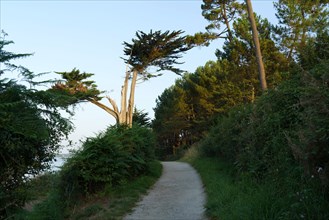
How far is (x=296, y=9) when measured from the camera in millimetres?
25578

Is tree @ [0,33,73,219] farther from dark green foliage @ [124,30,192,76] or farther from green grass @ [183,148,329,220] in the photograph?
dark green foliage @ [124,30,192,76]

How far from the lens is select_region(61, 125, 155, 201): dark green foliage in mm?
10172

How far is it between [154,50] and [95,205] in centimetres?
1756

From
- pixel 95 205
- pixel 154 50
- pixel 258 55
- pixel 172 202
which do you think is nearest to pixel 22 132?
pixel 95 205

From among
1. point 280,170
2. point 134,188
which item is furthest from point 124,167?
point 280,170

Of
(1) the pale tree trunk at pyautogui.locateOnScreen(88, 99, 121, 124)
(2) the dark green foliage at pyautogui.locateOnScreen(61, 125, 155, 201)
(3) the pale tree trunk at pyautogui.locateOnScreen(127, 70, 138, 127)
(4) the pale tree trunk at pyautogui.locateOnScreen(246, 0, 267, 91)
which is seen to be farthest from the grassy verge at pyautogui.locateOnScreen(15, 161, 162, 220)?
(3) the pale tree trunk at pyautogui.locateOnScreen(127, 70, 138, 127)

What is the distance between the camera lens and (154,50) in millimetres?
25438

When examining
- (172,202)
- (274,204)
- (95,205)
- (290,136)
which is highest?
(290,136)

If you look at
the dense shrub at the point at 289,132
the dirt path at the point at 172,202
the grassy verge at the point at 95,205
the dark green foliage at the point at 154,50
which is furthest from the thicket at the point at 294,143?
the dark green foliage at the point at 154,50

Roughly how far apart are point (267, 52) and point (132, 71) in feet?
32.5

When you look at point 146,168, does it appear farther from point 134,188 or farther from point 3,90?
point 3,90

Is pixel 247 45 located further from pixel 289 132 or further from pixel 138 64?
pixel 289 132

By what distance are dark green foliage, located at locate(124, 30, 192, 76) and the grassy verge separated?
1540 centimetres

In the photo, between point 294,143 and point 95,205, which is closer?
point 294,143
